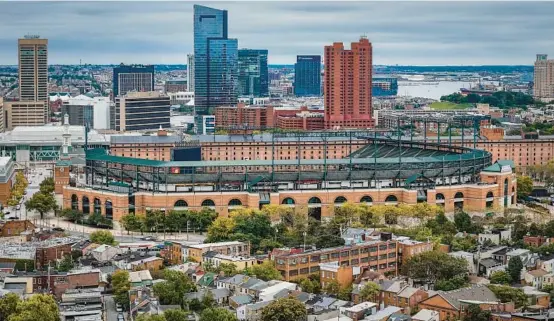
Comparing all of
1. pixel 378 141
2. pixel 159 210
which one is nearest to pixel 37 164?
pixel 378 141

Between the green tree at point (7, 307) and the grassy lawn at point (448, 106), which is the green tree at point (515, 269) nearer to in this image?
the green tree at point (7, 307)

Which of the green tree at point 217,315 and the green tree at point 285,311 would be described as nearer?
the green tree at point 217,315

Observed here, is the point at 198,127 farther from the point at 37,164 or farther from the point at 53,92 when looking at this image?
the point at 53,92

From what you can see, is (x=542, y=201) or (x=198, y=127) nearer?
(x=542, y=201)

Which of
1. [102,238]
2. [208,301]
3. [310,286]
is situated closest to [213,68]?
[102,238]

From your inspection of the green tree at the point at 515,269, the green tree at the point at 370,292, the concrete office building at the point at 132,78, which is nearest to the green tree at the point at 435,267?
the green tree at the point at 515,269

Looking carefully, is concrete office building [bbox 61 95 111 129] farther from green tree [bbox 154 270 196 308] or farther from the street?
the street
